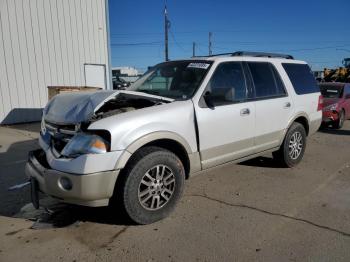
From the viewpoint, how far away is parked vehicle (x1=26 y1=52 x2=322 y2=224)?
3250mm

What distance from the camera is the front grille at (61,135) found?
356cm

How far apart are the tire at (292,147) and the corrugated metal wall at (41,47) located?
33.1ft

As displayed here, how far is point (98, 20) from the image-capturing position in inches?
584

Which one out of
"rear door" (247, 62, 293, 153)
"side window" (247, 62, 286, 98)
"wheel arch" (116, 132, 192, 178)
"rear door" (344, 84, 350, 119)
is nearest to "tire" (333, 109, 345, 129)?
"rear door" (344, 84, 350, 119)

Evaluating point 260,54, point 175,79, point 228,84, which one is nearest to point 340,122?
point 260,54

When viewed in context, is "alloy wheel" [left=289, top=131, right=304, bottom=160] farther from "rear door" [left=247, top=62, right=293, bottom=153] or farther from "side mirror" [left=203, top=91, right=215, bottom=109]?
"side mirror" [left=203, top=91, right=215, bottom=109]

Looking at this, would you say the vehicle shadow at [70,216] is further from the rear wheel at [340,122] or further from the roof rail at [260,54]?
the rear wheel at [340,122]

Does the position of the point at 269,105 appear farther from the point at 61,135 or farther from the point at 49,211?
the point at 49,211

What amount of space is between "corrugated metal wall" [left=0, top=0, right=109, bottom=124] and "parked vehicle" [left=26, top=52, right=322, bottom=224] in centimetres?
873

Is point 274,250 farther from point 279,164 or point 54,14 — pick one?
point 54,14

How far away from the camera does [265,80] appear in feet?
17.0

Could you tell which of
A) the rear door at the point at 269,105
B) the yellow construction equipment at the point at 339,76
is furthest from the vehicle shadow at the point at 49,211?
the yellow construction equipment at the point at 339,76

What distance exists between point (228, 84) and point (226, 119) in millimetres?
525

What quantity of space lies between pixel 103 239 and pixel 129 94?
174 centimetres
